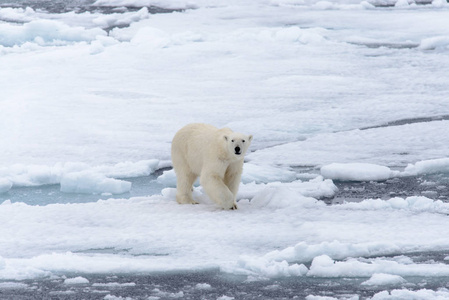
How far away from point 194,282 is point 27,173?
2.93m

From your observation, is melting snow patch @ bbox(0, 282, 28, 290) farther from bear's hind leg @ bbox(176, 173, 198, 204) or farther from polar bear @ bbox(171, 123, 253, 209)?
bear's hind leg @ bbox(176, 173, 198, 204)

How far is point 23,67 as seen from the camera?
11.1 metres

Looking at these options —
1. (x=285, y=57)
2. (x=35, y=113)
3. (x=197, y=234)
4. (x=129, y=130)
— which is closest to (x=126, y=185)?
(x=197, y=234)

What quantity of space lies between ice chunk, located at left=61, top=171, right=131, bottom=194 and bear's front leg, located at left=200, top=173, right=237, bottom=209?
1.14 m

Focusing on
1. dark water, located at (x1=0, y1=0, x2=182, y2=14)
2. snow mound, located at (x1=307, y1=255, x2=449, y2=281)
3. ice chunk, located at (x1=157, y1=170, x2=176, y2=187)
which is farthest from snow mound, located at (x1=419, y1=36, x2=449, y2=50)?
snow mound, located at (x1=307, y1=255, x2=449, y2=281)

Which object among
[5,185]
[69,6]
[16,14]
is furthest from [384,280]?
[69,6]

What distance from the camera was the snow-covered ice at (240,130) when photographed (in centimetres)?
354

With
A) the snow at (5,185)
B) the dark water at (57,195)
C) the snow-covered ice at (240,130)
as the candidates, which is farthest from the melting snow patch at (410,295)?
the snow at (5,185)

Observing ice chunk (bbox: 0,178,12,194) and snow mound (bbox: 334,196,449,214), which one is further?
ice chunk (bbox: 0,178,12,194)

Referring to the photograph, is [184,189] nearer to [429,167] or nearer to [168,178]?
[168,178]

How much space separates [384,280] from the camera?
10.2 feet

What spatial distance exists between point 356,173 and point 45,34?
10644 millimetres

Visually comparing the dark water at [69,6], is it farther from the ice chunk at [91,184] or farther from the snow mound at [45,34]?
the ice chunk at [91,184]

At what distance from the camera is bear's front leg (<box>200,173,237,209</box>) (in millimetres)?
4359
